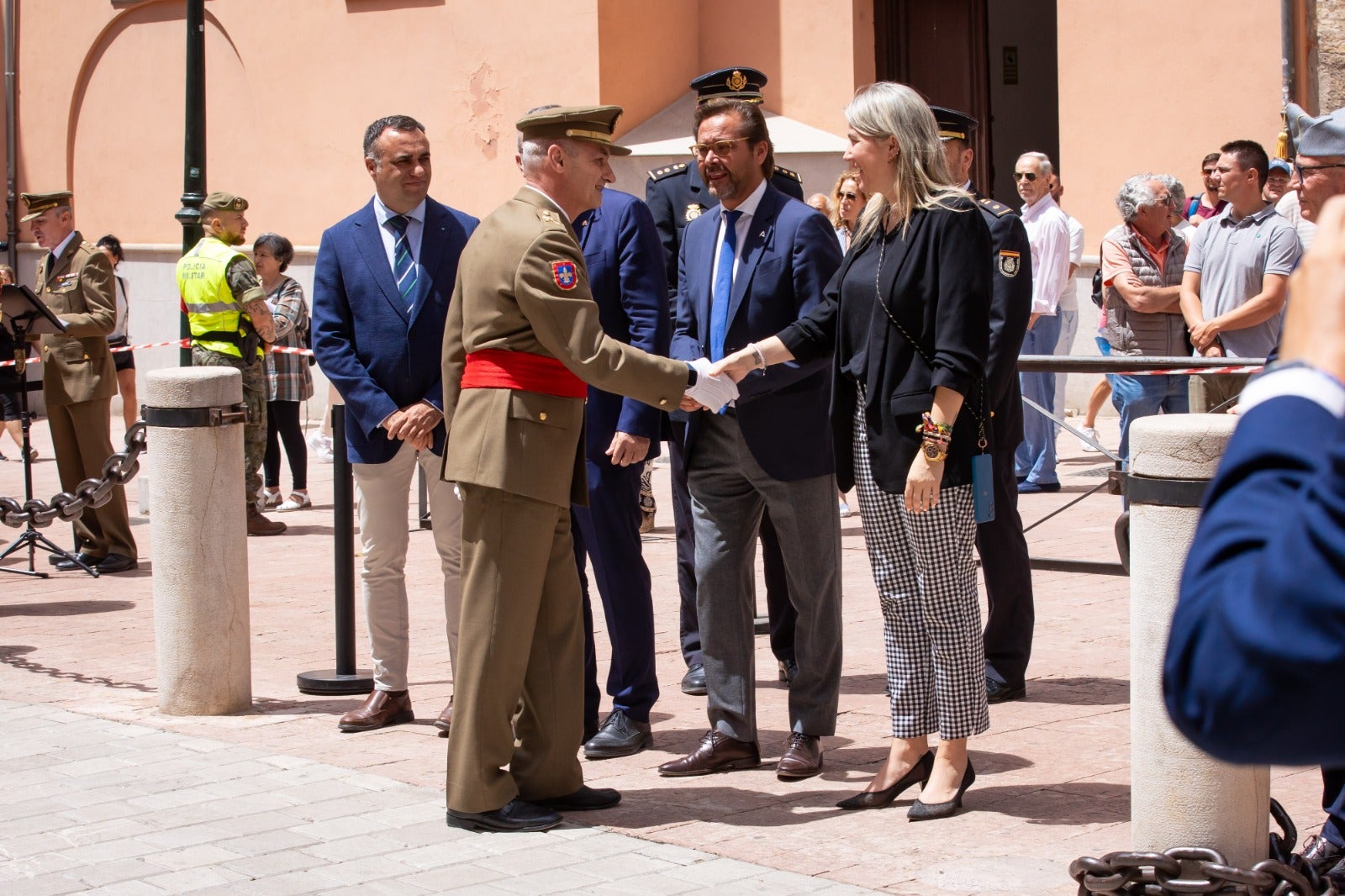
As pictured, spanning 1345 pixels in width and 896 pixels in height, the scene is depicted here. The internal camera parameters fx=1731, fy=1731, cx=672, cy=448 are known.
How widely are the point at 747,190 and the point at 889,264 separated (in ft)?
2.75

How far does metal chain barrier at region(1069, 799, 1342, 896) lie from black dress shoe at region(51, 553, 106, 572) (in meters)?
7.43

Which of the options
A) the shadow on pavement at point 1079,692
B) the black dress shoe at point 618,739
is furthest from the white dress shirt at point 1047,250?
the black dress shoe at point 618,739

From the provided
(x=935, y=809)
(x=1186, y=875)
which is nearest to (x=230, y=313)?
(x=935, y=809)

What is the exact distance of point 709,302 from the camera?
5.78 m

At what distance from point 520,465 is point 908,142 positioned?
4.74 feet

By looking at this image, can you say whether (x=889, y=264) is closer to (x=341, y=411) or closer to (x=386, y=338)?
(x=386, y=338)

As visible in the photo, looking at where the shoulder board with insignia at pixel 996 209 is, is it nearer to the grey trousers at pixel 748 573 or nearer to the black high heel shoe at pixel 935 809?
the grey trousers at pixel 748 573

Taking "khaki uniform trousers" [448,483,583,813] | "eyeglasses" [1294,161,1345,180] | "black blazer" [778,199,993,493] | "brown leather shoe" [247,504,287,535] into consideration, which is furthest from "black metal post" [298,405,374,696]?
"brown leather shoe" [247,504,287,535]

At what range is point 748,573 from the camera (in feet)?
18.5

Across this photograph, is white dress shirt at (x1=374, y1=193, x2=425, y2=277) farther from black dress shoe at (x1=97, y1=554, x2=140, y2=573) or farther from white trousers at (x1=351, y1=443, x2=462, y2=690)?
black dress shoe at (x1=97, y1=554, x2=140, y2=573)

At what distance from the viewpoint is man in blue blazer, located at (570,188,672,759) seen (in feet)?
19.3

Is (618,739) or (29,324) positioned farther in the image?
(29,324)

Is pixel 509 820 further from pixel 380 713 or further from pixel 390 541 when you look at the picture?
pixel 390 541

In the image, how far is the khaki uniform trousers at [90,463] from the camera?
1016cm
